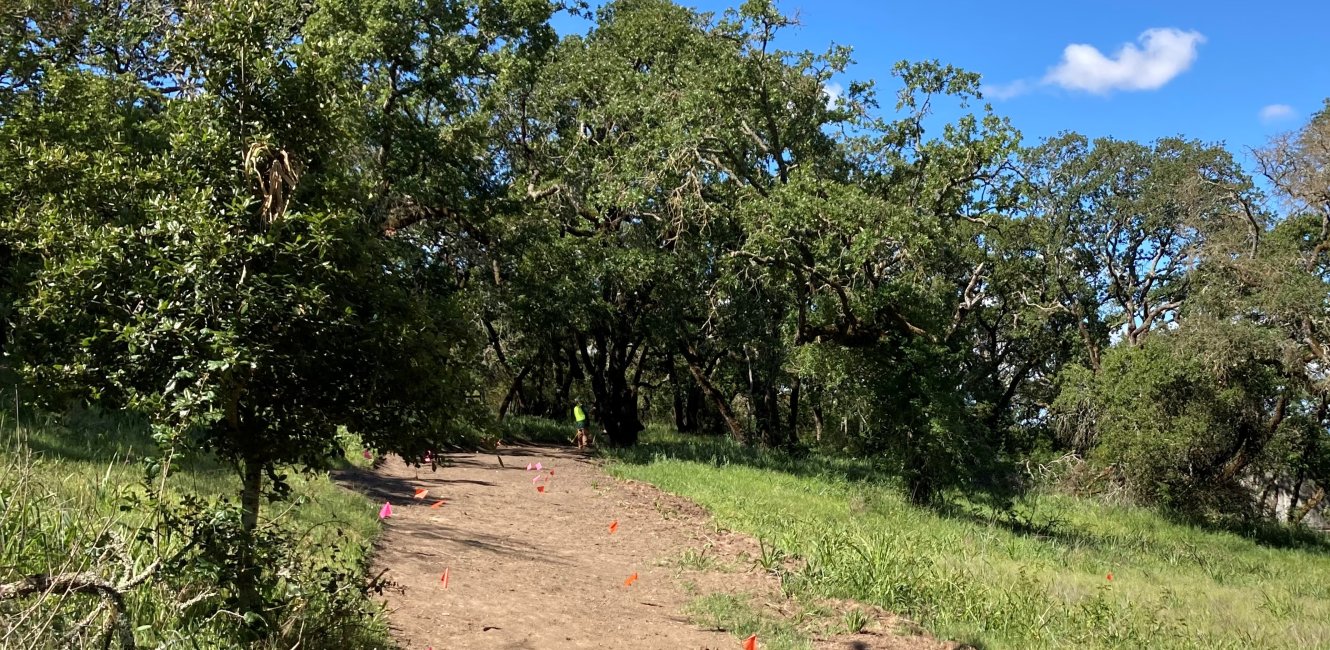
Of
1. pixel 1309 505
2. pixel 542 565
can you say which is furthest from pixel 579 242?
pixel 1309 505

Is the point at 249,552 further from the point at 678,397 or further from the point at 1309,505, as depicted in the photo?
the point at 678,397

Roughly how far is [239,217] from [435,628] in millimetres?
3271

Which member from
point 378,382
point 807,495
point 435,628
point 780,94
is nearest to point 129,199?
point 378,382

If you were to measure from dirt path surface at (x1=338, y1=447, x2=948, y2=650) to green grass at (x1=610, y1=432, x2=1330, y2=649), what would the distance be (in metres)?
0.55

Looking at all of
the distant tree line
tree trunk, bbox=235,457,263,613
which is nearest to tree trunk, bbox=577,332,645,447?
the distant tree line

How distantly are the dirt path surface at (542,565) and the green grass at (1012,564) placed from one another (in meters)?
0.55

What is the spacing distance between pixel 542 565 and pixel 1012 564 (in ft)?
17.7

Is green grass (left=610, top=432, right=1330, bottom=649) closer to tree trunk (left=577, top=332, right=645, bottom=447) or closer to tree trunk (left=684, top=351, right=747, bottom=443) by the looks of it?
tree trunk (left=577, top=332, right=645, bottom=447)

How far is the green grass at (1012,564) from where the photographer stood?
23.7 ft

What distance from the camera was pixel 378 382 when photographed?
14.1ft

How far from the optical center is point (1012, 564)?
9906 millimetres

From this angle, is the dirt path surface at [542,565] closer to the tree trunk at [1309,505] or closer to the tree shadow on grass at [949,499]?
the tree shadow on grass at [949,499]

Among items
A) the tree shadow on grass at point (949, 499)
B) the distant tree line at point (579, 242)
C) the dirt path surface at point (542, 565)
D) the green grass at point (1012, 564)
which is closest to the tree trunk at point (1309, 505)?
the distant tree line at point (579, 242)

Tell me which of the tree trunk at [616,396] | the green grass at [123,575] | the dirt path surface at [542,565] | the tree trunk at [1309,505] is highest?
the tree trunk at [616,396]
